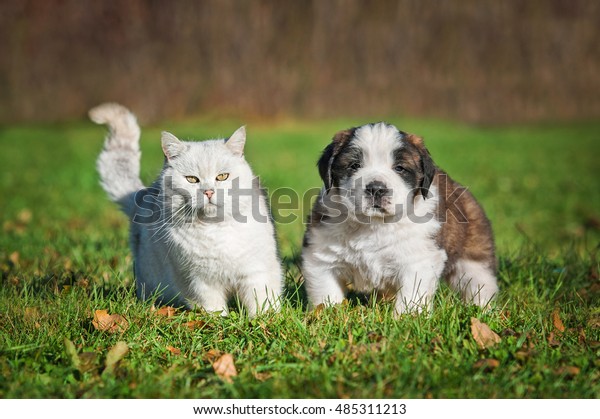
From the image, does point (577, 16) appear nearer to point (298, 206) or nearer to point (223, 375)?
point (298, 206)

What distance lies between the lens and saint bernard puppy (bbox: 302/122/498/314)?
3834mm

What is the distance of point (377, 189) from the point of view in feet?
12.2

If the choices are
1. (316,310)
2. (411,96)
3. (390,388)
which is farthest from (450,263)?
(411,96)

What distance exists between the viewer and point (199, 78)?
18.2 metres

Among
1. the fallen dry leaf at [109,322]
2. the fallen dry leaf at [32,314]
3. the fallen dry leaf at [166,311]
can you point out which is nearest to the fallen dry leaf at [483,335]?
the fallen dry leaf at [166,311]

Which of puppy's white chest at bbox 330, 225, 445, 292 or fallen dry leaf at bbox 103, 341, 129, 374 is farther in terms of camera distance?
puppy's white chest at bbox 330, 225, 445, 292

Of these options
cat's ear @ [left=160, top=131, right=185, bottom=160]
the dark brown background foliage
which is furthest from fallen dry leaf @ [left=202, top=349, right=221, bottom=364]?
the dark brown background foliage

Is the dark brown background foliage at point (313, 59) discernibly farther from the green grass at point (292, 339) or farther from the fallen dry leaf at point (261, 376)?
the fallen dry leaf at point (261, 376)

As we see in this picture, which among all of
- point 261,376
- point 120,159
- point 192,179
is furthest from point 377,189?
point 120,159

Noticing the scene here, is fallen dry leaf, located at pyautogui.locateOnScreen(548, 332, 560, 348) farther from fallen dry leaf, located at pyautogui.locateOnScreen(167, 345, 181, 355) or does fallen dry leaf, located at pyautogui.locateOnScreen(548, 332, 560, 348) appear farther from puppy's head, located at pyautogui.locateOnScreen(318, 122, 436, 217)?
fallen dry leaf, located at pyautogui.locateOnScreen(167, 345, 181, 355)

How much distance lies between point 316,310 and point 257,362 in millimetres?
615

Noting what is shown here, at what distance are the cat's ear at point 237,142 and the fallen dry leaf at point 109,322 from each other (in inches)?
48.2

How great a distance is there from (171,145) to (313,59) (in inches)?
585

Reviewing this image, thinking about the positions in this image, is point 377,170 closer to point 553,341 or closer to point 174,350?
point 553,341
